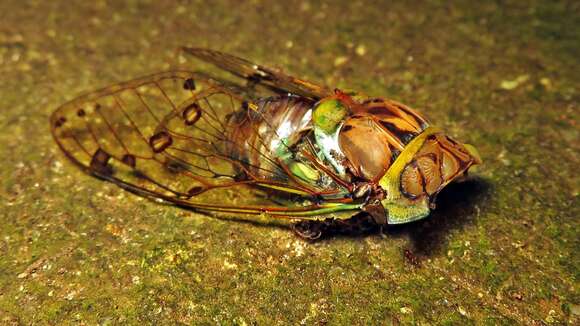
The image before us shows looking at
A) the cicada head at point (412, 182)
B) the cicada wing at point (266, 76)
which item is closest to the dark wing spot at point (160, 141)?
the cicada wing at point (266, 76)

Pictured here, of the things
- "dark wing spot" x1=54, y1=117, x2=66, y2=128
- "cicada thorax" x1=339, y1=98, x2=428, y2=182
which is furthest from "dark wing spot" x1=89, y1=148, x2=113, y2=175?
"cicada thorax" x1=339, y1=98, x2=428, y2=182

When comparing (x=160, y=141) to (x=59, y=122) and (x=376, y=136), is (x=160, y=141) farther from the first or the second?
(x=376, y=136)

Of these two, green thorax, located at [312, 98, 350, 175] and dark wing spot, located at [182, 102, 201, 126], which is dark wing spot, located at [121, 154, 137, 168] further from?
green thorax, located at [312, 98, 350, 175]

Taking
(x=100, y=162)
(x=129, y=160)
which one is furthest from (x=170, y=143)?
(x=100, y=162)

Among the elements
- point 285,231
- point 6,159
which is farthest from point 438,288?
point 6,159

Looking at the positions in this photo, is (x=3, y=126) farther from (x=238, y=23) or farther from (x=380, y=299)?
(x=380, y=299)

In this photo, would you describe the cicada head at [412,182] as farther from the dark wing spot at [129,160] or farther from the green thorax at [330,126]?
the dark wing spot at [129,160]
